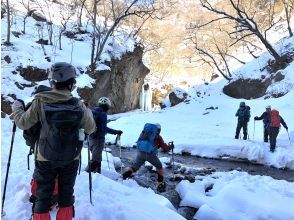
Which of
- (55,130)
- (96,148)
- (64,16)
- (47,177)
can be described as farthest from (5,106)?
(55,130)

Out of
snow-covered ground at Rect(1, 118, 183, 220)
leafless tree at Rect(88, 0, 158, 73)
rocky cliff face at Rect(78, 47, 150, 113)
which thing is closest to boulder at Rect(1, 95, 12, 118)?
→ rocky cliff face at Rect(78, 47, 150, 113)

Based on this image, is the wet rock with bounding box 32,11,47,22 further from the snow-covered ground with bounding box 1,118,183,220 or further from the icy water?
the snow-covered ground with bounding box 1,118,183,220

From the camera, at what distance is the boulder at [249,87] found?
88.8 ft

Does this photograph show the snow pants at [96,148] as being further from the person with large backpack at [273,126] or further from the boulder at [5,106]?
the boulder at [5,106]

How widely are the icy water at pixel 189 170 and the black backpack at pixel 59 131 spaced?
3682 millimetres

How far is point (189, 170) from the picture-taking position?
11.1 metres

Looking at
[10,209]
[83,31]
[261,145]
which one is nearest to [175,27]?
[83,31]

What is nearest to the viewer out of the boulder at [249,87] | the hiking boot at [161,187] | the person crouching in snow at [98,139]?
the person crouching in snow at [98,139]

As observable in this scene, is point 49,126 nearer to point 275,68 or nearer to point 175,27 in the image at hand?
point 275,68

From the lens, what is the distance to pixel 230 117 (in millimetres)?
23375

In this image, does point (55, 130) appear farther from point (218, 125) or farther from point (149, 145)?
point (218, 125)

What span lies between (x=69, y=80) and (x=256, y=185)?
18.1 ft

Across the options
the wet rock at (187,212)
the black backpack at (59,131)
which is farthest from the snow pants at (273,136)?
the black backpack at (59,131)

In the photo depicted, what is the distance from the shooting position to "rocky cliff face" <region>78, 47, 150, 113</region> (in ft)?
82.8
